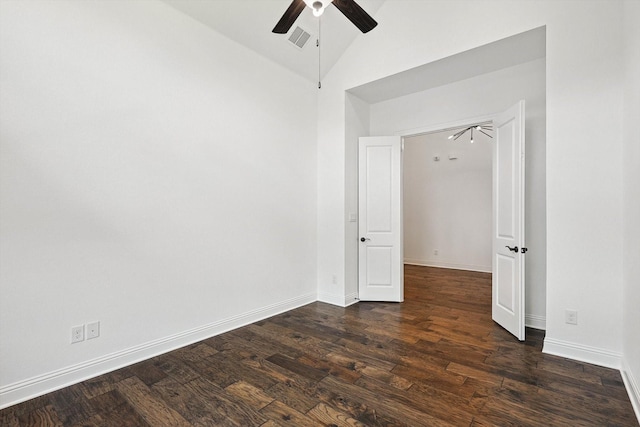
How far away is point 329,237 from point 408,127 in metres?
1.95

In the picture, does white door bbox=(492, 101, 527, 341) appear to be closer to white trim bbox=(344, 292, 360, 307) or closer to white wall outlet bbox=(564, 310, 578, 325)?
white wall outlet bbox=(564, 310, 578, 325)

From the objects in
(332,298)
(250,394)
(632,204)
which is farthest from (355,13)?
(332,298)

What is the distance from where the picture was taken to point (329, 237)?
4402 mm

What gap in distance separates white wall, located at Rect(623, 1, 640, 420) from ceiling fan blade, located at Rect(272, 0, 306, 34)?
91.4 inches

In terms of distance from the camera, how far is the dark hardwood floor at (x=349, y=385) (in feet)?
6.25

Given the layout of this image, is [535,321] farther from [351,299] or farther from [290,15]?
[290,15]

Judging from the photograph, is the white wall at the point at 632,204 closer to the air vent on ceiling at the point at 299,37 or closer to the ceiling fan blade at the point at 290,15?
the ceiling fan blade at the point at 290,15

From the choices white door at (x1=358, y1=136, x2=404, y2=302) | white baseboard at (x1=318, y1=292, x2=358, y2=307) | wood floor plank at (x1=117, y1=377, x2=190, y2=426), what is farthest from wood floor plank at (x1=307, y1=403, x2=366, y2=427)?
white door at (x1=358, y1=136, x2=404, y2=302)

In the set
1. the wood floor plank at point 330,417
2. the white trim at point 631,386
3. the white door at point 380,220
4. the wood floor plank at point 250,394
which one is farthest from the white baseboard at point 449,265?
the wood floor plank at point 250,394

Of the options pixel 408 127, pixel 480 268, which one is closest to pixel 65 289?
pixel 408 127

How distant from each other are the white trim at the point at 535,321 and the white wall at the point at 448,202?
131 inches

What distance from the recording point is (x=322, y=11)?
7.36ft

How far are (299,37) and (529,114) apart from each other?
2.77 m

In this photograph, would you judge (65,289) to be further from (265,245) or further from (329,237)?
(329,237)
